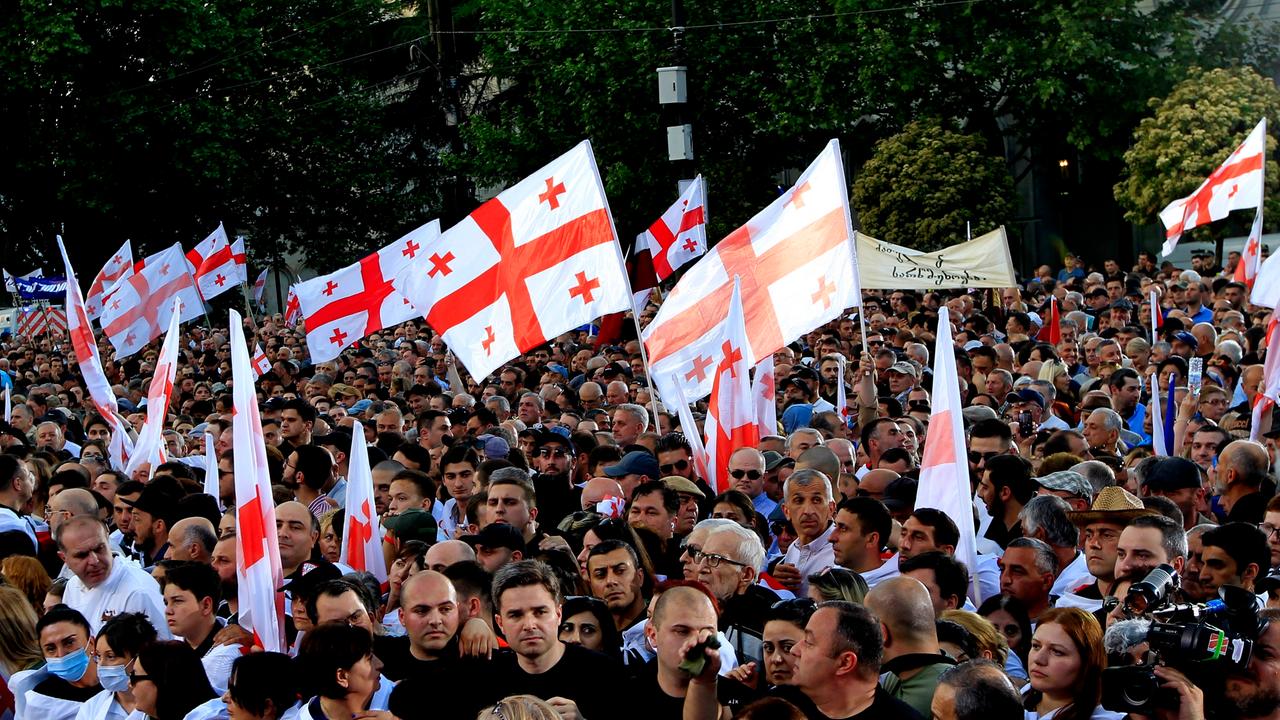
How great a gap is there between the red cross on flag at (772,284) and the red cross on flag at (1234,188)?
5.70 meters

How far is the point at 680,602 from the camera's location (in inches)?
204

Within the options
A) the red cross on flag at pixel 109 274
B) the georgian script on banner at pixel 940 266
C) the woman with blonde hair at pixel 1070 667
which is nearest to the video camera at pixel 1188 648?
the woman with blonde hair at pixel 1070 667

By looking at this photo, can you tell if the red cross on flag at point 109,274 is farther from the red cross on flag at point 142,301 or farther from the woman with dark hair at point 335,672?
the woman with dark hair at point 335,672

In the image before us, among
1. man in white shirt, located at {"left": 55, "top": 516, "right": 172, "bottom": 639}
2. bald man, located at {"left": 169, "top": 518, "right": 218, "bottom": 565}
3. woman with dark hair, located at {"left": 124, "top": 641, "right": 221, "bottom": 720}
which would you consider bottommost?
bald man, located at {"left": 169, "top": 518, "right": 218, "bottom": 565}

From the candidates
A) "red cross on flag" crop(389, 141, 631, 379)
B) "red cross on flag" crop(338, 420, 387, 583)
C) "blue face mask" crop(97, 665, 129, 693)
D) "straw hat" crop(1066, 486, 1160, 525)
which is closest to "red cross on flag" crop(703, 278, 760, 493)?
"red cross on flag" crop(389, 141, 631, 379)

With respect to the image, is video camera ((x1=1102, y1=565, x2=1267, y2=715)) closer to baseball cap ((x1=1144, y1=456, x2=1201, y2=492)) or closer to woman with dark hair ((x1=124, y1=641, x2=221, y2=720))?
woman with dark hair ((x1=124, y1=641, x2=221, y2=720))

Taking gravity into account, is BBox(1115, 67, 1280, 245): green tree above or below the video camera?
below

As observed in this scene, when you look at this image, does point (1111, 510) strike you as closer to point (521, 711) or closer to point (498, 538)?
point (498, 538)

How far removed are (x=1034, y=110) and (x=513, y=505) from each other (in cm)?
2812

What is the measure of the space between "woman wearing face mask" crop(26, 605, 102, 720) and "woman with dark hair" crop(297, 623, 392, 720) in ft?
4.49

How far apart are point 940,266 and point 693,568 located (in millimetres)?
13196

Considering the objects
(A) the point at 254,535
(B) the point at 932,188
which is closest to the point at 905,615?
(A) the point at 254,535

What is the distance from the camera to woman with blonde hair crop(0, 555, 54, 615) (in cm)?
778

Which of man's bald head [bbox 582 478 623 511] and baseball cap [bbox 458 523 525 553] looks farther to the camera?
man's bald head [bbox 582 478 623 511]
